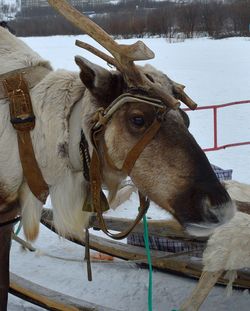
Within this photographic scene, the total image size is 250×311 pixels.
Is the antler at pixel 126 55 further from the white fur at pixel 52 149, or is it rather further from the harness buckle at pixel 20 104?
the harness buckle at pixel 20 104

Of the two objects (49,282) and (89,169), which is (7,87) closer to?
(89,169)

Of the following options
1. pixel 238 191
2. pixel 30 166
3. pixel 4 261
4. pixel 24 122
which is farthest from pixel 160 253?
pixel 24 122

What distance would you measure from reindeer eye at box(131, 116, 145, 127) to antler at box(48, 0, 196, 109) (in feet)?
0.35

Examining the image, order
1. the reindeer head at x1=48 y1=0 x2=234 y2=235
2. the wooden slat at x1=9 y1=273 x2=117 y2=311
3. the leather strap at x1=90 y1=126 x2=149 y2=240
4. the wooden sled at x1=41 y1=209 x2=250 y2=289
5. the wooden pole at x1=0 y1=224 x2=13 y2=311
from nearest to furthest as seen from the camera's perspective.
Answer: the reindeer head at x1=48 y1=0 x2=234 y2=235 < the leather strap at x1=90 y1=126 x2=149 y2=240 < the wooden pole at x1=0 y1=224 x2=13 y2=311 < the wooden slat at x1=9 y1=273 x2=117 y2=311 < the wooden sled at x1=41 y1=209 x2=250 y2=289

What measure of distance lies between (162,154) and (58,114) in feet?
1.73

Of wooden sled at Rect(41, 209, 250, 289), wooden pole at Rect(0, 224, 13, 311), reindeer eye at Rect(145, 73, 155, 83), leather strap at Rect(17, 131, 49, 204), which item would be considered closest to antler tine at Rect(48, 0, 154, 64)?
reindeer eye at Rect(145, 73, 155, 83)

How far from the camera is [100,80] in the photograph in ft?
7.81

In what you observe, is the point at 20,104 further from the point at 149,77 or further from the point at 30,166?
the point at 149,77

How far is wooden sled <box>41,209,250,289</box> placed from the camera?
379cm

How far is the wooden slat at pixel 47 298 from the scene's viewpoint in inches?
138

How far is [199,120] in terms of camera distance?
1080 cm

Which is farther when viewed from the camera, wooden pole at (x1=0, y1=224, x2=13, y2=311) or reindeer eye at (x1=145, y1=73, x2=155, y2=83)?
wooden pole at (x1=0, y1=224, x2=13, y2=311)

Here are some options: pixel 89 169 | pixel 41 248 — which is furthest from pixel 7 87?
pixel 41 248

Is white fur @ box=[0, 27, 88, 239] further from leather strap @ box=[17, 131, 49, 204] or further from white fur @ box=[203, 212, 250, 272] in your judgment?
white fur @ box=[203, 212, 250, 272]
